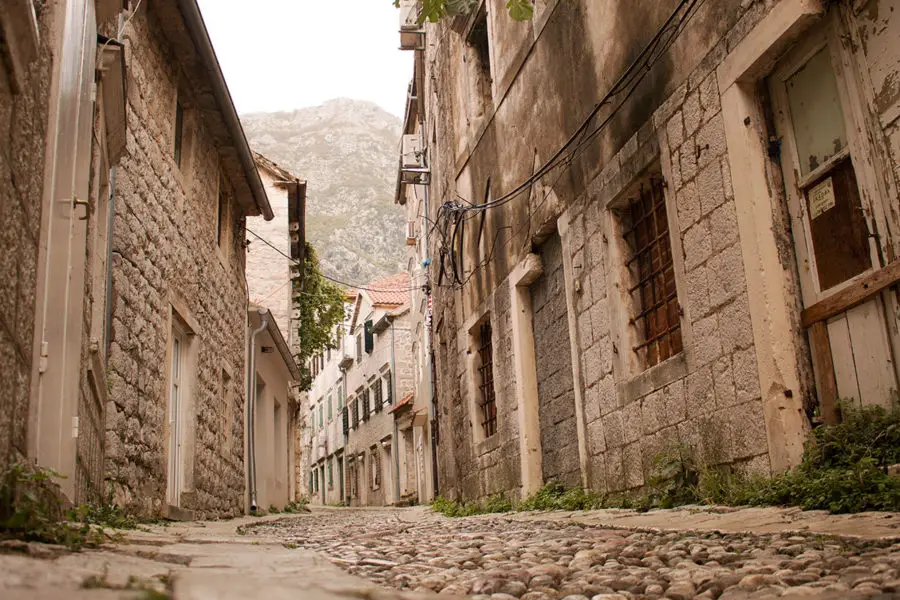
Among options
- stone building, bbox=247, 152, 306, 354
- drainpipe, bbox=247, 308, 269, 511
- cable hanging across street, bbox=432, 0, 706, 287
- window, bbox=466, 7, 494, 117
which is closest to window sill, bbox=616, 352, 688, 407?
cable hanging across street, bbox=432, 0, 706, 287

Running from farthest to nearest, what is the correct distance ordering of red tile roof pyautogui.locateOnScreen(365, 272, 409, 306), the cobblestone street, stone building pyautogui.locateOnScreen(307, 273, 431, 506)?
red tile roof pyautogui.locateOnScreen(365, 272, 409, 306)
stone building pyautogui.locateOnScreen(307, 273, 431, 506)
the cobblestone street

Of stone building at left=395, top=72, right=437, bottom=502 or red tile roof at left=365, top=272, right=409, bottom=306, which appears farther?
red tile roof at left=365, top=272, right=409, bottom=306

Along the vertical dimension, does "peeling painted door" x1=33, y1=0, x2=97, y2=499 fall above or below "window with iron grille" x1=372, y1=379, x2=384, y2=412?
below

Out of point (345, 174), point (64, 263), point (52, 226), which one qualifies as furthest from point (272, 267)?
point (345, 174)

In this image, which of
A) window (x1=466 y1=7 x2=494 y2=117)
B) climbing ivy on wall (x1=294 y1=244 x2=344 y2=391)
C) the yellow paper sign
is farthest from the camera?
climbing ivy on wall (x1=294 y1=244 x2=344 y2=391)

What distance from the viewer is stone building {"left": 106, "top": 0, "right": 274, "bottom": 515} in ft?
21.9

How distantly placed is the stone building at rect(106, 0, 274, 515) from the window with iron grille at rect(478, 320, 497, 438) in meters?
3.08

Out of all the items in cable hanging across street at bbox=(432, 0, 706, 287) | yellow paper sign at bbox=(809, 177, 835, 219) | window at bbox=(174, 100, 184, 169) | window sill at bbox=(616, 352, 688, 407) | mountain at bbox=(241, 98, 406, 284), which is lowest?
window sill at bbox=(616, 352, 688, 407)

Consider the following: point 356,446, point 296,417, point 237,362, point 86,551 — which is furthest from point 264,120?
point 86,551

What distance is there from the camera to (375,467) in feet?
108

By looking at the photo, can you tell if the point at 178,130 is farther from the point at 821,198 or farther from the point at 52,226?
the point at 821,198

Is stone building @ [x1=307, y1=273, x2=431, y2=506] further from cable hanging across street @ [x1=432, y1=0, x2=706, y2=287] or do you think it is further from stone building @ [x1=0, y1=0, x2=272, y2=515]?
stone building @ [x1=0, y1=0, x2=272, y2=515]

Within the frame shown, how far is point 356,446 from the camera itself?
36.0 metres

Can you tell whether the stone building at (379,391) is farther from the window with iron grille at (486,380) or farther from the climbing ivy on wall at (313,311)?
the window with iron grille at (486,380)
